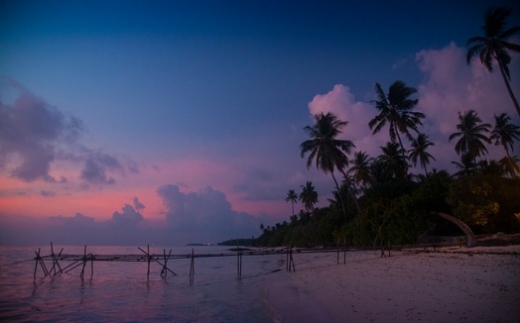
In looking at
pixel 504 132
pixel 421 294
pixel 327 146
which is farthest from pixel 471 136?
pixel 421 294

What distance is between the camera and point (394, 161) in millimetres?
37875

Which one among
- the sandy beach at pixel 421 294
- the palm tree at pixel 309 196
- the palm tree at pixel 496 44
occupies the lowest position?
the sandy beach at pixel 421 294

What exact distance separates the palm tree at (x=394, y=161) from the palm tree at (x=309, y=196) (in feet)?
79.1

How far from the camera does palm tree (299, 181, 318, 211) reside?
61.5m

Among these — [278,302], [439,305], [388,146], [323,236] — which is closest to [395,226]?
[388,146]

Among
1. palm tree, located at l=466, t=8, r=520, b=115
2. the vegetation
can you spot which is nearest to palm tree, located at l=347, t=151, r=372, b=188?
the vegetation

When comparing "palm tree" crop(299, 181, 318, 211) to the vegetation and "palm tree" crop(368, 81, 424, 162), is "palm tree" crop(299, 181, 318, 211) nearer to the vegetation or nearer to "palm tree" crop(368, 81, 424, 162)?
the vegetation

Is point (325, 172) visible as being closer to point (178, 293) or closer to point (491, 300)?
point (178, 293)

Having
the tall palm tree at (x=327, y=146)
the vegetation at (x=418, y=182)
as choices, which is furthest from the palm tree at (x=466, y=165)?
the tall palm tree at (x=327, y=146)

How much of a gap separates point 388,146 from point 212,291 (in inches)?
1116

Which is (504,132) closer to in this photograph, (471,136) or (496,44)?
(471,136)

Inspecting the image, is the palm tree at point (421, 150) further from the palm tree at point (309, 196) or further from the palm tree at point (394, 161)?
the palm tree at point (309, 196)

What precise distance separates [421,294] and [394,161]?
97.9 feet

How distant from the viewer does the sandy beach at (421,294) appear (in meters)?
8.21
